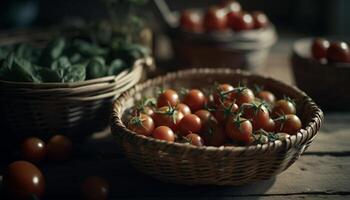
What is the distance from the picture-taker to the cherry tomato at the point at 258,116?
1.14 metres

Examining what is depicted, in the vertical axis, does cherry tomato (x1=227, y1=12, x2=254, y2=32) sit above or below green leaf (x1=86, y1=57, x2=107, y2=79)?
below

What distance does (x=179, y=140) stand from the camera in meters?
1.16

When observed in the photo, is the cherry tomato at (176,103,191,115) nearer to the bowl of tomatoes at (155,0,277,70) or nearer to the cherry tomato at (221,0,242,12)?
the bowl of tomatoes at (155,0,277,70)

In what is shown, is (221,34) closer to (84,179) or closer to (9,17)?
(84,179)

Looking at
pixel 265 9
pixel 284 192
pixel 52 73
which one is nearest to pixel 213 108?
pixel 284 192

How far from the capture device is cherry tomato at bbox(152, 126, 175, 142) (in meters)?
1.09

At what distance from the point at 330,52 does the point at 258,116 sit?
0.53m

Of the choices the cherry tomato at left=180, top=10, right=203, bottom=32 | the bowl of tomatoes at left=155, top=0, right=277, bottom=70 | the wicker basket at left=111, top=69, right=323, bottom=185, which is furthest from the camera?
the cherry tomato at left=180, top=10, right=203, bottom=32

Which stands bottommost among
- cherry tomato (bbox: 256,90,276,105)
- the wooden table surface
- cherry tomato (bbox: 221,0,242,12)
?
the wooden table surface

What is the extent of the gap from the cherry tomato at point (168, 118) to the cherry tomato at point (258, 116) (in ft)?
0.56

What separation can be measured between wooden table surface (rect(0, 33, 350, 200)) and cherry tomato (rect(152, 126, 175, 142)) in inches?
5.1

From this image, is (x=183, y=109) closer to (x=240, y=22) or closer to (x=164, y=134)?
(x=164, y=134)

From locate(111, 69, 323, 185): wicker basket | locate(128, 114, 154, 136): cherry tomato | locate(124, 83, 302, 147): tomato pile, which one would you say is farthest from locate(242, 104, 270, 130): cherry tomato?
locate(128, 114, 154, 136): cherry tomato

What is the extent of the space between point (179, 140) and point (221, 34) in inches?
26.2
